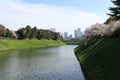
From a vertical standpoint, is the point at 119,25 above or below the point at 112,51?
above

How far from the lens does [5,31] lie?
16575 cm

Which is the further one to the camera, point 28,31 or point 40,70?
point 28,31

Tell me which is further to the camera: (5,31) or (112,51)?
(5,31)

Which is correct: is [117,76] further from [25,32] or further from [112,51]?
[25,32]

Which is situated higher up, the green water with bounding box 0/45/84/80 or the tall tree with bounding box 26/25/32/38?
the tall tree with bounding box 26/25/32/38

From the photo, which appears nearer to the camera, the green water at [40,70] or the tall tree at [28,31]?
the green water at [40,70]

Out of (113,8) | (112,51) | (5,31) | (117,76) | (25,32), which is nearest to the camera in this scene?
(117,76)

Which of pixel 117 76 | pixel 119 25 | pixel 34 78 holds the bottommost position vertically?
pixel 34 78

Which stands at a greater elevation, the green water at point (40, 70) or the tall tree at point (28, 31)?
the tall tree at point (28, 31)

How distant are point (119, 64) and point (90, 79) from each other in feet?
17.1

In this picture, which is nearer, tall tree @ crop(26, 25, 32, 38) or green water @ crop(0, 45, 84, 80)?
green water @ crop(0, 45, 84, 80)

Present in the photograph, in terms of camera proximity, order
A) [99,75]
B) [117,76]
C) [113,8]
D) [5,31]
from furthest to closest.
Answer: [5,31] < [113,8] < [99,75] < [117,76]

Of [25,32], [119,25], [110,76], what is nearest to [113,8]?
[119,25]

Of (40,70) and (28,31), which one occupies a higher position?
(28,31)
